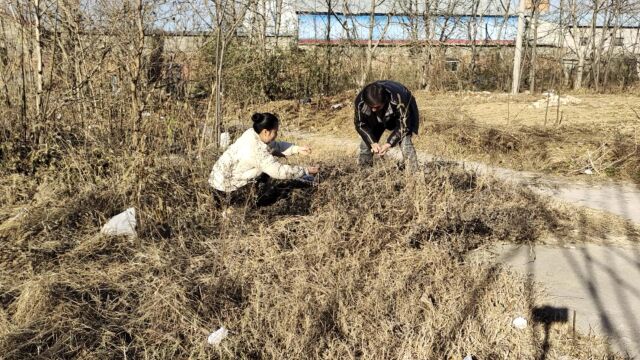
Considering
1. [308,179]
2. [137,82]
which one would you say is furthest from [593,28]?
[137,82]

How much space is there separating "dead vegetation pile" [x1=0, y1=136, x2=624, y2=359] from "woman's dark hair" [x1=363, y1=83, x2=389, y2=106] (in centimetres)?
59

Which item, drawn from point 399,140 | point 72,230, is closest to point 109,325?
point 72,230

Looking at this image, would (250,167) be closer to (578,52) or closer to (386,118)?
(386,118)

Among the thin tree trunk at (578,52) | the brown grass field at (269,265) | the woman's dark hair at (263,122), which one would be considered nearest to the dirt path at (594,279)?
the brown grass field at (269,265)

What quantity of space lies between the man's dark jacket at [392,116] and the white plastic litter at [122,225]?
2.33 meters

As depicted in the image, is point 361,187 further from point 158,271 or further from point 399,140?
point 158,271

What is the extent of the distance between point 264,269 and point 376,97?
205 cm

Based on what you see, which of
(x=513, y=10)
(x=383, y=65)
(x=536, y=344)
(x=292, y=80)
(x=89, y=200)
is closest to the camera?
(x=536, y=344)

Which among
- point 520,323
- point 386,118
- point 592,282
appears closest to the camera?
point 520,323

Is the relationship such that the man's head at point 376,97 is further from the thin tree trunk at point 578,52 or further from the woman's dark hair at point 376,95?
the thin tree trunk at point 578,52

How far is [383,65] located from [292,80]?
2851 millimetres

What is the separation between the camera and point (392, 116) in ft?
17.1

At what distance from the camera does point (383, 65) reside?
15.1 meters

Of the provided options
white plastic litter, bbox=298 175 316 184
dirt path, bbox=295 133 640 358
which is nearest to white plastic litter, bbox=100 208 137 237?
white plastic litter, bbox=298 175 316 184
